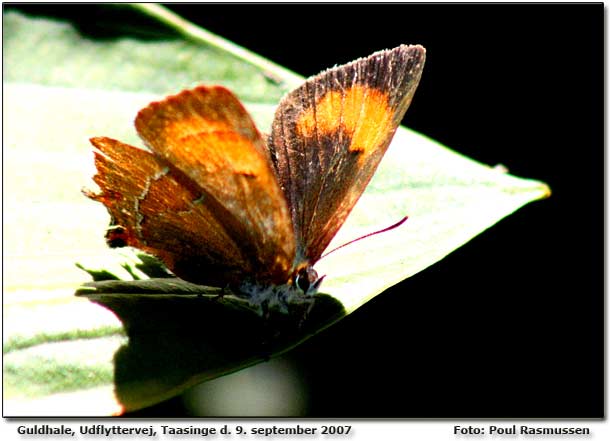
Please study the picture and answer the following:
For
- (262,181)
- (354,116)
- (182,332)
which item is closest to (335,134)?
(354,116)

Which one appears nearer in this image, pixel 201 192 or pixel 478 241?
pixel 201 192

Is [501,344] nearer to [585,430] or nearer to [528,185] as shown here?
[585,430]

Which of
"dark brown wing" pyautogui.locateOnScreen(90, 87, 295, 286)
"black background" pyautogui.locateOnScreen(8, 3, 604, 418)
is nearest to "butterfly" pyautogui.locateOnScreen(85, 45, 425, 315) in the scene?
"dark brown wing" pyautogui.locateOnScreen(90, 87, 295, 286)

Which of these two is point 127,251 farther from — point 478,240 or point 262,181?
point 478,240

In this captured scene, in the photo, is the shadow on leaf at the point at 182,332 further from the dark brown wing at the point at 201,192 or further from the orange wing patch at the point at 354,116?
the orange wing patch at the point at 354,116

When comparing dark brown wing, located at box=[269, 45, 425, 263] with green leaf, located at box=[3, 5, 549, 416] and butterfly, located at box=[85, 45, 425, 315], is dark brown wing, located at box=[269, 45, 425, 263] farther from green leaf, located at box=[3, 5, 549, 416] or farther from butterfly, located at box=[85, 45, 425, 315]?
green leaf, located at box=[3, 5, 549, 416]

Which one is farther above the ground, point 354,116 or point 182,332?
point 354,116

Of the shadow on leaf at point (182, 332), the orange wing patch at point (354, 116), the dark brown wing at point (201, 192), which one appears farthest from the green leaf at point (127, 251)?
the orange wing patch at point (354, 116)
